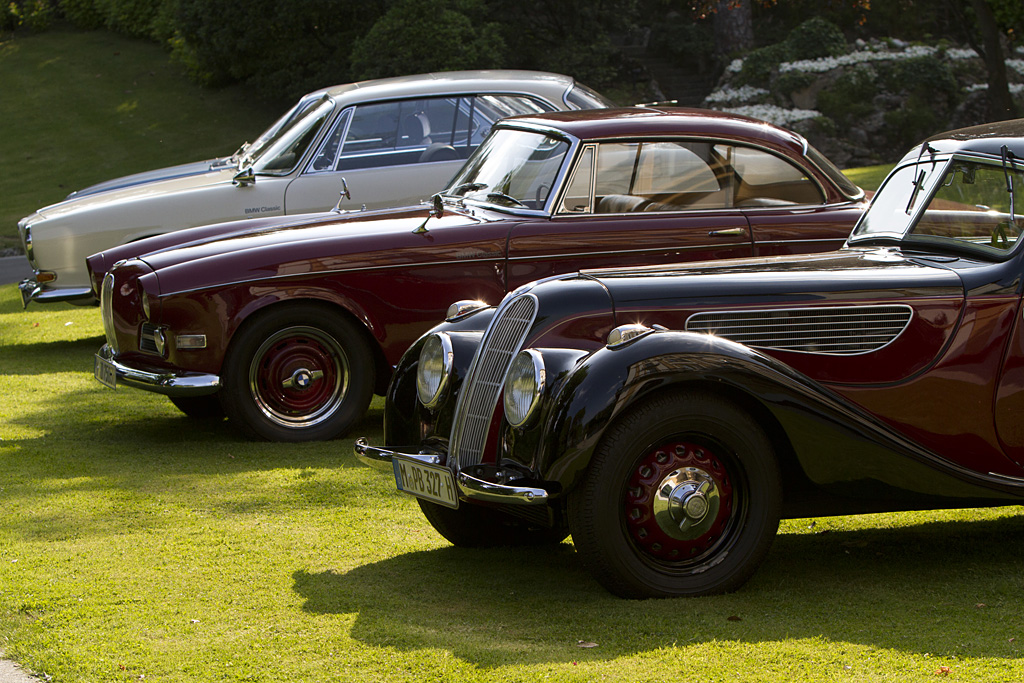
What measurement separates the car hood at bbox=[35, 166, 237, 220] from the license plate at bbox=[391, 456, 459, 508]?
232 inches

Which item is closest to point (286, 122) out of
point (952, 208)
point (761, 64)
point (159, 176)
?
point (159, 176)

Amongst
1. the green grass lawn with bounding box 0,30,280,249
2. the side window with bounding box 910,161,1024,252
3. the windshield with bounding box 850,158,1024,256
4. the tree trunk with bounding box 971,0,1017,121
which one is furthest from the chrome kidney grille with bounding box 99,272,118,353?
the tree trunk with bounding box 971,0,1017,121

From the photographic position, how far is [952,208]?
511 cm

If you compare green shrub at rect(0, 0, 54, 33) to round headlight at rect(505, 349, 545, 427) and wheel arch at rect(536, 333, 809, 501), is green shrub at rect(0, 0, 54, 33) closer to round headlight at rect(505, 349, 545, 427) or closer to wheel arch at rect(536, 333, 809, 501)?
round headlight at rect(505, 349, 545, 427)

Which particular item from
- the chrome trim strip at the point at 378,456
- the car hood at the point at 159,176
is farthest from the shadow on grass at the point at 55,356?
the chrome trim strip at the point at 378,456

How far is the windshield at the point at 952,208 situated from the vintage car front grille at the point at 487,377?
1819 millimetres

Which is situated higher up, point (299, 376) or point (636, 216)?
point (636, 216)

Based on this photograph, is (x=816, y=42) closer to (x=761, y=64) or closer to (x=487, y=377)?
(x=761, y=64)

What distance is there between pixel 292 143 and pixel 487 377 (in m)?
5.79

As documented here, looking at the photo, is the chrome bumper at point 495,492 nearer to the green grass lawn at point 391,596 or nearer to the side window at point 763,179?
the green grass lawn at point 391,596

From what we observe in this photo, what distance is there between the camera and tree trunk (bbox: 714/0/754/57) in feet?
90.1

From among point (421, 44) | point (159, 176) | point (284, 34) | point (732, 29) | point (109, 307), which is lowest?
point (109, 307)

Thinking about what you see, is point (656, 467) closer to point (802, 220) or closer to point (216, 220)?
point (802, 220)

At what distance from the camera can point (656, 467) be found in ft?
13.9
